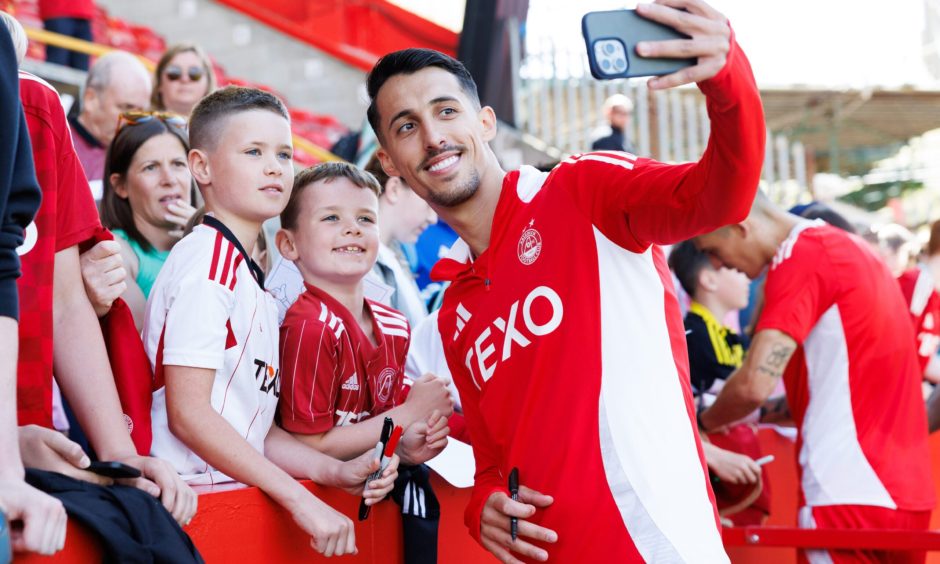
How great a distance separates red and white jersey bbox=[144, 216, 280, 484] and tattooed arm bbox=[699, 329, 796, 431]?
1.92 metres

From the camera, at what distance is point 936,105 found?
683 inches

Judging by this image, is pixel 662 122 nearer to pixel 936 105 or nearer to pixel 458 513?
pixel 936 105

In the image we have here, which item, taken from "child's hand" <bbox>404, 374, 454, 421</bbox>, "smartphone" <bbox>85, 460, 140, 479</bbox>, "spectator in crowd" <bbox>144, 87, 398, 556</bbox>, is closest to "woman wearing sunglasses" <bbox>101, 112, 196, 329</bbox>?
"spectator in crowd" <bbox>144, 87, 398, 556</bbox>

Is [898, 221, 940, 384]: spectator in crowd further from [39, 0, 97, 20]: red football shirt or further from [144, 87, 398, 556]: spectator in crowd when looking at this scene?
[39, 0, 97, 20]: red football shirt

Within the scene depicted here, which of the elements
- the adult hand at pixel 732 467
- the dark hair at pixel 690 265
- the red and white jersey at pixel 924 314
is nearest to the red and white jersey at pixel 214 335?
the adult hand at pixel 732 467

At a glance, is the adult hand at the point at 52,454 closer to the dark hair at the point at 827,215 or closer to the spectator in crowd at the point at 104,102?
the spectator in crowd at the point at 104,102

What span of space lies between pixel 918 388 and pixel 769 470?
128cm

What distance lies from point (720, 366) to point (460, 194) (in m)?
2.71

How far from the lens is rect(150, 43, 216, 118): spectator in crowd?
224 inches

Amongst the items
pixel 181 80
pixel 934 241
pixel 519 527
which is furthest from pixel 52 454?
pixel 934 241

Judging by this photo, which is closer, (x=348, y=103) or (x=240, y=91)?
(x=240, y=91)

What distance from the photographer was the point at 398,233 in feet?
15.9

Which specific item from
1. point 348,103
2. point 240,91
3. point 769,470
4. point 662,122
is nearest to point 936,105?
point 662,122

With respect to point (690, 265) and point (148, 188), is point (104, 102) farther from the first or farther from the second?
point (690, 265)
